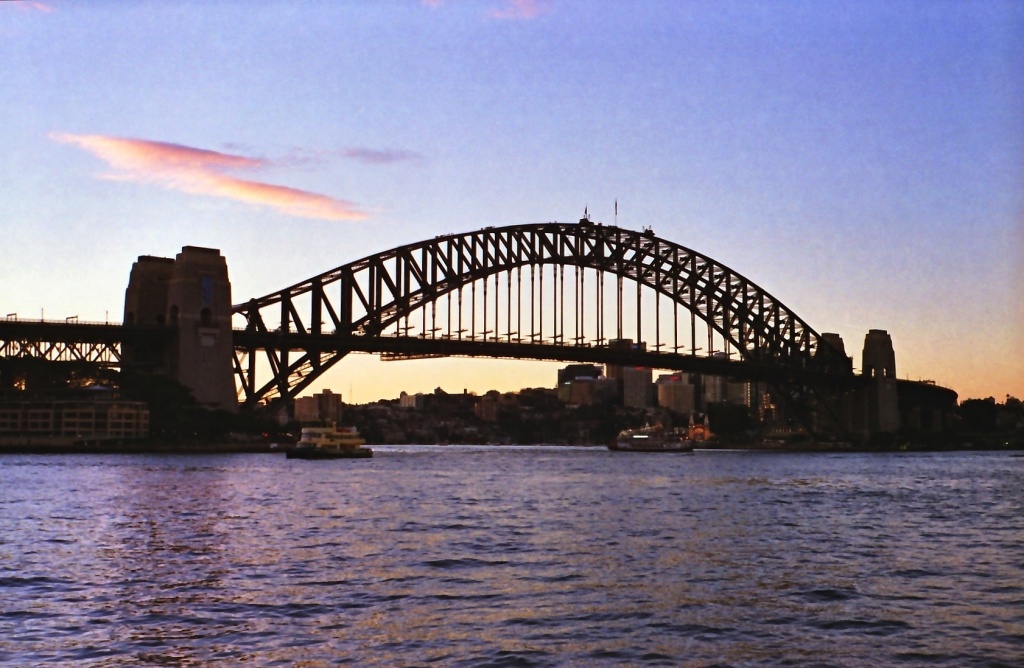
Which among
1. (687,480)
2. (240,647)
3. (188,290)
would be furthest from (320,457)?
(240,647)

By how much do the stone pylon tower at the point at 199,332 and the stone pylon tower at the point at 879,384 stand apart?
75.2 meters

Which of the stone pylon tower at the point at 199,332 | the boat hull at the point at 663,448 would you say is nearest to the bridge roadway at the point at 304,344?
the stone pylon tower at the point at 199,332

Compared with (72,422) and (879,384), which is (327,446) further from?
(879,384)

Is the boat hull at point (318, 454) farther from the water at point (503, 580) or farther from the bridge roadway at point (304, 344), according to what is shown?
the water at point (503, 580)

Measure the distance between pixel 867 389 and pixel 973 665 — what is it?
13772cm

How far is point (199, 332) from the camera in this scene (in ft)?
344

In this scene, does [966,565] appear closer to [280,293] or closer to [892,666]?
[892,666]

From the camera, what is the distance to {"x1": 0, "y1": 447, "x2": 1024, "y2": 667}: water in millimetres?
19406

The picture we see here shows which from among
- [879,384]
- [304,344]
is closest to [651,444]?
[879,384]

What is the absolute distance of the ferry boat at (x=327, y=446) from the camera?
9712 centimetres

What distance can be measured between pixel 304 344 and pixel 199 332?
26.8 ft

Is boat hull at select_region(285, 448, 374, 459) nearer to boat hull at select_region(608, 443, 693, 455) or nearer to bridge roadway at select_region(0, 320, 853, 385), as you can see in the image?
bridge roadway at select_region(0, 320, 853, 385)

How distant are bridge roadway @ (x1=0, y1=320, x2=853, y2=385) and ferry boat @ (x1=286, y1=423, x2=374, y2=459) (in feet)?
25.2

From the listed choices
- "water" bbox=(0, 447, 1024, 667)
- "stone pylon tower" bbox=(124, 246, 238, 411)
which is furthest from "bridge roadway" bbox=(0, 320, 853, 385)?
"water" bbox=(0, 447, 1024, 667)
